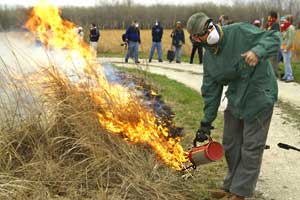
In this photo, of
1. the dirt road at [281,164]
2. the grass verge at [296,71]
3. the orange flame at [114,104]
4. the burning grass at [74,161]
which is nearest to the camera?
the burning grass at [74,161]

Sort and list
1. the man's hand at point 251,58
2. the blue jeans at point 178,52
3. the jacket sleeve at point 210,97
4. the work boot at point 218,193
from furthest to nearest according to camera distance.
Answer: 1. the blue jeans at point 178,52
2. the work boot at point 218,193
3. the jacket sleeve at point 210,97
4. the man's hand at point 251,58

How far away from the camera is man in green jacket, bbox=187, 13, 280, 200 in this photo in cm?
454

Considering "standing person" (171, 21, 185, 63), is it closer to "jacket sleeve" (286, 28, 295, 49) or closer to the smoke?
"jacket sleeve" (286, 28, 295, 49)

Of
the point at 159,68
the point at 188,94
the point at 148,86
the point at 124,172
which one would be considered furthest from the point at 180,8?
the point at 124,172

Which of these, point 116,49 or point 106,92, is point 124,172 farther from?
point 116,49

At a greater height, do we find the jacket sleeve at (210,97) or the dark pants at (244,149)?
the jacket sleeve at (210,97)

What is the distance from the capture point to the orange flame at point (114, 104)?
562 cm

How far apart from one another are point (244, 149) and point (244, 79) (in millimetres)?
701

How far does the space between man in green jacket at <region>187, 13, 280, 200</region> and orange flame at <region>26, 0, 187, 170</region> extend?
106 centimetres

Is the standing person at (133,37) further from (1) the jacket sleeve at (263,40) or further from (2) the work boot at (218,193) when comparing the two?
(1) the jacket sleeve at (263,40)

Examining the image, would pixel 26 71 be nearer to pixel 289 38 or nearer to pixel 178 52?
pixel 289 38

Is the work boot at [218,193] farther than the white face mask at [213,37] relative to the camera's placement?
Yes

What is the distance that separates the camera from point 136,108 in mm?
5770

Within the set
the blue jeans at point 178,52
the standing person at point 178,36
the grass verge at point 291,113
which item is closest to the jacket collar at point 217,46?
the grass verge at point 291,113
